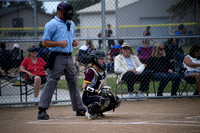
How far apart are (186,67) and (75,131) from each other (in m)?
5.19

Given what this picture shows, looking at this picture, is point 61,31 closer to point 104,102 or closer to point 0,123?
point 104,102

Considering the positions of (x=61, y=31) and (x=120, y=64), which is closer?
(x=61, y=31)

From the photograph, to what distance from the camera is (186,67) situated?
27.8ft

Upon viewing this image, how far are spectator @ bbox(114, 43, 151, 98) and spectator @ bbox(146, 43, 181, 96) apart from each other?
337 mm

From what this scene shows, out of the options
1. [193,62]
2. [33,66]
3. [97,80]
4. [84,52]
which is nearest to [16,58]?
[33,66]

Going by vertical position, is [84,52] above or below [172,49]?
below

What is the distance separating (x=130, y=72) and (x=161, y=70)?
3.55ft

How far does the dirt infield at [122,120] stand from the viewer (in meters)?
4.38

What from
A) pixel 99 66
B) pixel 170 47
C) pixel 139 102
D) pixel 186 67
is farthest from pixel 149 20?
pixel 99 66

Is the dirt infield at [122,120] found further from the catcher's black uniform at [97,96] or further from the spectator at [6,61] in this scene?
the spectator at [6,61]

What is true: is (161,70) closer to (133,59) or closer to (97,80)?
(133,59)

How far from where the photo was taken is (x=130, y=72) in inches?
313

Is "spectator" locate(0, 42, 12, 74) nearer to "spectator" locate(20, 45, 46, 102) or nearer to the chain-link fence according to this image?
the chain-link fence

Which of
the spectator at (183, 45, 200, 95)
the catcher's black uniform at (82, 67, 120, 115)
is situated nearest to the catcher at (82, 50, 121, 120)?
the catcher's black uniform at (82, 67, 120, 115)
